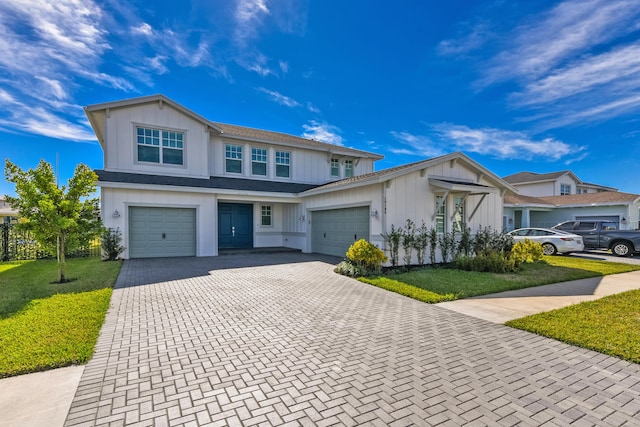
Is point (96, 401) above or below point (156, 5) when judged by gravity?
below

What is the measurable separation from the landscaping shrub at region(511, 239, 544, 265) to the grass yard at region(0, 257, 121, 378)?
12731mm

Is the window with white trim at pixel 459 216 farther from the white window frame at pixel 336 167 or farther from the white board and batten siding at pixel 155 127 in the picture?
the white board and batten siding at pixel 155 127

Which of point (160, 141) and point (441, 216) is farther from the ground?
point (160, 141)

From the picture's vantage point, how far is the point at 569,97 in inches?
634

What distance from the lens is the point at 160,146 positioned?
13977mm

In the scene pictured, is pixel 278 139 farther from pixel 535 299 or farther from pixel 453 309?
pixel 535 299

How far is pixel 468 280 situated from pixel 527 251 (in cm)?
513

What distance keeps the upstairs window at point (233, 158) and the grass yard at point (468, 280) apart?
10.8 metres

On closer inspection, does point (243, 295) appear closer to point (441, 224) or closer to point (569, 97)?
point (441, 224)

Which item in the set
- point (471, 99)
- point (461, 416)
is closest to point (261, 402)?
point (461, 416)

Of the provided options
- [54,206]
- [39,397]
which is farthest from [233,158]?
[39,397]

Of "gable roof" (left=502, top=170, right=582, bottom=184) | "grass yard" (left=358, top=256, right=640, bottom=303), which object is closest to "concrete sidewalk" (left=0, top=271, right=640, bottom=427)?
"grass yard" (left=358, top=256, right=640, bottom=303)

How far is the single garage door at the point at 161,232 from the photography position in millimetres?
12641

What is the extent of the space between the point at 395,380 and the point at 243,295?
4.56 m
